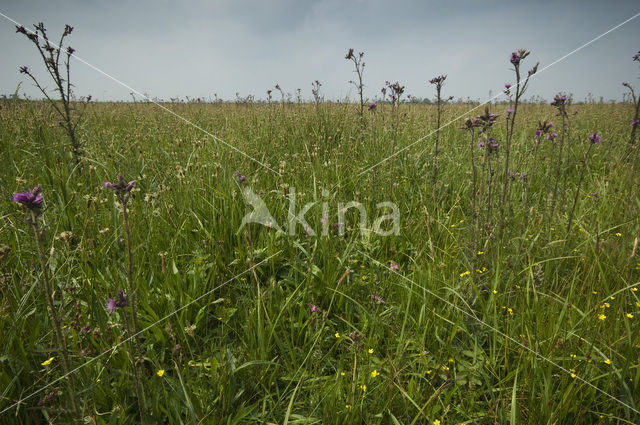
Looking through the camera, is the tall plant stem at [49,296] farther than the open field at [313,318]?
No

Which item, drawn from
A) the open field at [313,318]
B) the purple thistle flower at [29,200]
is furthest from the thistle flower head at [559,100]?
the purple thistle flower at [29,200]

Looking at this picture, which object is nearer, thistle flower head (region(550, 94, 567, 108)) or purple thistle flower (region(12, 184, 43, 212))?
purple thistle flower (region(12, 184, 43, 212))

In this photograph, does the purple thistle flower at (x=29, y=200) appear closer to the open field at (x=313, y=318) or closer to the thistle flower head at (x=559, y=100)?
the open field at (x=313, y=318)

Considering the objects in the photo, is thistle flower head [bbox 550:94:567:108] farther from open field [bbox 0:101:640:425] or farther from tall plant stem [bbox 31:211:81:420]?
tall plant stem [bbox 31:211:81:420]

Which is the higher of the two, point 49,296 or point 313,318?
point 49,296

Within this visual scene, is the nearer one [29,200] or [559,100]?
[29,200]

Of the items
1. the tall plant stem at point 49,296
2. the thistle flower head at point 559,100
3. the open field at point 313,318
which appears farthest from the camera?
the thistle flower head at point 559,100

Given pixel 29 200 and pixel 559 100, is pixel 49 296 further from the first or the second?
pixel 559 100

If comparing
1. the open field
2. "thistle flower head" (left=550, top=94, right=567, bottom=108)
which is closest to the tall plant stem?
the open field

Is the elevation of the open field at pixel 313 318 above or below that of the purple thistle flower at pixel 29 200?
below

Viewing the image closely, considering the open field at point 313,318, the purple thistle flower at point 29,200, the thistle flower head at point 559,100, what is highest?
the thistle flower head at point 559,100

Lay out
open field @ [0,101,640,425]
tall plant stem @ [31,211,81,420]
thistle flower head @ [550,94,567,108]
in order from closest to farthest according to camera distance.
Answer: tall plant stem @ [31,211,81,420], open field @ [0,101,640,425], thistle flower head @ [550,94,567,108]

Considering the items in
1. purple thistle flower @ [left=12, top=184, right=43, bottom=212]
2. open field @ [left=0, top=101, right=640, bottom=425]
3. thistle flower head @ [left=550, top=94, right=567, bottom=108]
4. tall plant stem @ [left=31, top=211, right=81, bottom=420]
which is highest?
thistle flower head @ [left=550, top=94, right=567, bottom=108]

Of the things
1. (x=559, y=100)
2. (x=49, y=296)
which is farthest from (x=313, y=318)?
(x=559, y=100)
